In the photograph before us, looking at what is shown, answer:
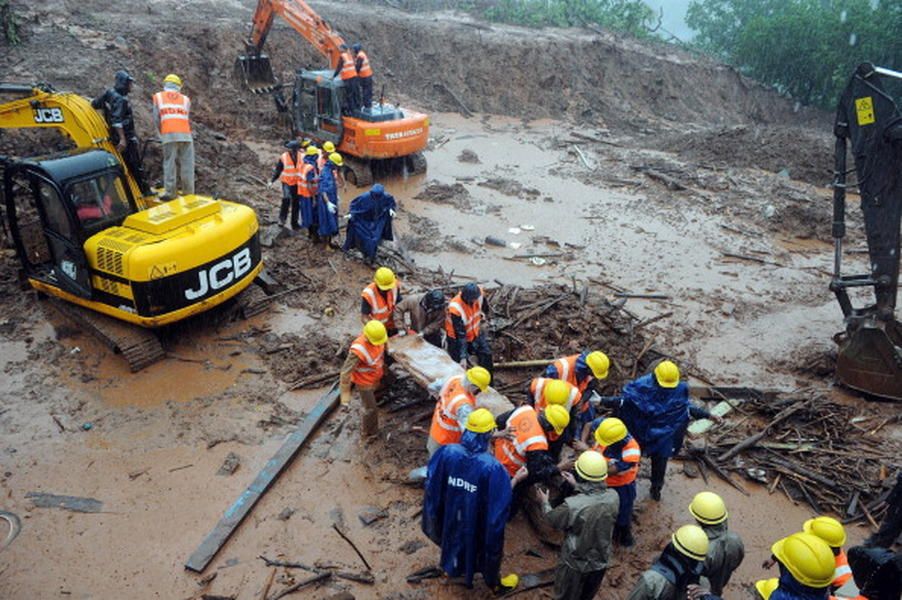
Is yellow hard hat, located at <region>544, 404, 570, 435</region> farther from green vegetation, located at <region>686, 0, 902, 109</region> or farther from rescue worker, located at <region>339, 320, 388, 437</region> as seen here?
green vegetation, located at <region>686, 0, 902, 109</region>

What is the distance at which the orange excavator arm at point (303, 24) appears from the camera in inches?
638

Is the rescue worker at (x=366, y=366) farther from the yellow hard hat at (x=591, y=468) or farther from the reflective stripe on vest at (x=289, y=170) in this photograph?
the reflective stripe on vest at (x=289, y=170)

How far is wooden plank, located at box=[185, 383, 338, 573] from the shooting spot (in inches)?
236

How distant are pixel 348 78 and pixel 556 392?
12.5 meters

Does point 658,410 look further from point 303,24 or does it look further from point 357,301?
point 303,24

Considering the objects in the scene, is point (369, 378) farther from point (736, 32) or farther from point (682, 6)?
point (682, 6)

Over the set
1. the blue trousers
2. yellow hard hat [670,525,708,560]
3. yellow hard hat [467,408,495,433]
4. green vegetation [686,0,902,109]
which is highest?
green vegetation [686,0,902,109]

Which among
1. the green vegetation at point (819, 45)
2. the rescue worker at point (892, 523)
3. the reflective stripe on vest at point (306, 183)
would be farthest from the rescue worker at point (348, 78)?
the green vegetation at point (819, 45)

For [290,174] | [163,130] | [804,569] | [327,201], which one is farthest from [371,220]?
[804,569]

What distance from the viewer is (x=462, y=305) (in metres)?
7.77

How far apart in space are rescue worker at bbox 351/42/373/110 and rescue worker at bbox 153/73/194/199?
660 cm

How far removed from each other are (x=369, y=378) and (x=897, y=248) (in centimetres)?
703

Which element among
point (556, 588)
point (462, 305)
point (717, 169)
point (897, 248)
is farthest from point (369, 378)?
point (717, 169)

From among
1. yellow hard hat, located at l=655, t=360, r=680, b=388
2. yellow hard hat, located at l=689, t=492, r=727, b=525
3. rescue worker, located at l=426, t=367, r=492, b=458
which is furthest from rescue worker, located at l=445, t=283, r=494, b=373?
yellow hard hat, located at l=689, t=492, r=727, b=525
